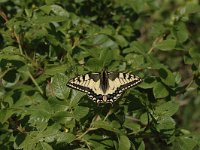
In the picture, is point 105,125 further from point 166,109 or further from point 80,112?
point 166,109

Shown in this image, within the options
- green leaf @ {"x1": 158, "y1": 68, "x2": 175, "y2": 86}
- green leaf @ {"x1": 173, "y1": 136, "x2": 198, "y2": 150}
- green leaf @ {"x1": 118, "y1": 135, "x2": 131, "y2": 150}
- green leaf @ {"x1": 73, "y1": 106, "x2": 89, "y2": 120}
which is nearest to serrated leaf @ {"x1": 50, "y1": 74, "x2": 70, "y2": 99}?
green leaf @ {"x1": 73, "y1": 106, "x2": 89, "y2": 120}

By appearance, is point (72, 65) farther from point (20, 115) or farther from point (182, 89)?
point (182, 89)

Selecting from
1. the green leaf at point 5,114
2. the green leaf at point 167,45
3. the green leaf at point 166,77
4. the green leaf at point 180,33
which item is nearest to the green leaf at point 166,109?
the green leaf at point 166,77

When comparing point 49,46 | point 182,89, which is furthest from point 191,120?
point 49,46

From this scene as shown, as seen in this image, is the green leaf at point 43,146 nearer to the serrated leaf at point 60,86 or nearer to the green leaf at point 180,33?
the serrated leaf at point 60,86

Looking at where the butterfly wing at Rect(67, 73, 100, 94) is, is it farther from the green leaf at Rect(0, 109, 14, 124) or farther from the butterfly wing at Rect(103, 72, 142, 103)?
the green leaf at Rect(0, 109, 14, 124)

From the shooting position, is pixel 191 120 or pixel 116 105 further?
pixel 191 120

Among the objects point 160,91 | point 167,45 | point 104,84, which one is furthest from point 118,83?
point 167,45
